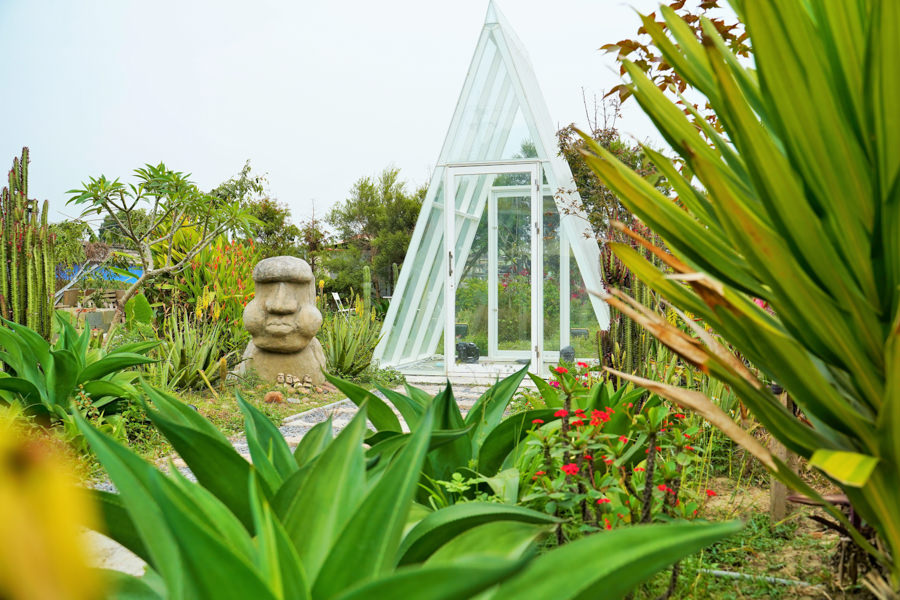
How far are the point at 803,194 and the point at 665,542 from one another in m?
0.67

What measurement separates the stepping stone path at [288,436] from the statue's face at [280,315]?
2.83 feet

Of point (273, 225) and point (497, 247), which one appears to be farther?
point (273, 225)

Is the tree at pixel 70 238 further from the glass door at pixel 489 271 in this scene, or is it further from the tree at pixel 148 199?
the glass door at pixel 489 271

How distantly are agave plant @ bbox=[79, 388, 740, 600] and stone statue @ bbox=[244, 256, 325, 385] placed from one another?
5.65 metres

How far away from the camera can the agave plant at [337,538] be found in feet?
2.39

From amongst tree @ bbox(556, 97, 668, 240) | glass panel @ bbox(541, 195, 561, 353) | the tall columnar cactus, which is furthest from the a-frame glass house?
the tall columnar cactus

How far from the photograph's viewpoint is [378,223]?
18156mm

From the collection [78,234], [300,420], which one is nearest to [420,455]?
[300,420]

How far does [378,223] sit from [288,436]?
1351cm

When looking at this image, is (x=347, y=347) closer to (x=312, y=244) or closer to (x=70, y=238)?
(x=70, y=238)

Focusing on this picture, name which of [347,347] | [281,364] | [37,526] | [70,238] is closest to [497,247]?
[347,347]

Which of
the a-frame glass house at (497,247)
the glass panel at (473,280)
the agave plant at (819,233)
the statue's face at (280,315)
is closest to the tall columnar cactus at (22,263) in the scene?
the statue's face at (280,315)

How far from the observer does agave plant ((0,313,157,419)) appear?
407 centimetres

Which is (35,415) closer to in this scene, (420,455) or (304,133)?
(420,455)
